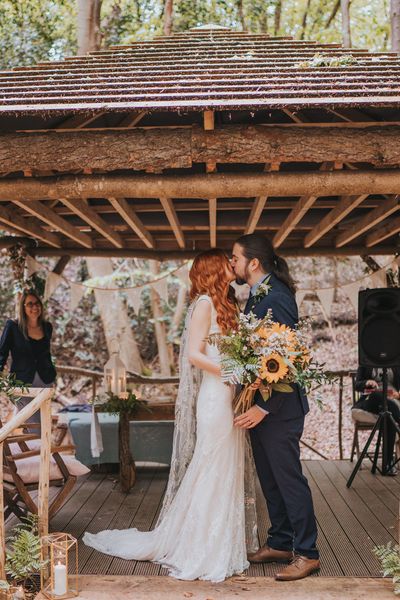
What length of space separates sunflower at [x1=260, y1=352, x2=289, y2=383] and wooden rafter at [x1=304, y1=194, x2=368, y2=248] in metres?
1.66

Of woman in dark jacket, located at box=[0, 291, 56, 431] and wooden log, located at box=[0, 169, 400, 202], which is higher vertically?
wooden log, located at box=[0, 169, 400, 202]

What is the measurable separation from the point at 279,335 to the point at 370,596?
4.74 ft

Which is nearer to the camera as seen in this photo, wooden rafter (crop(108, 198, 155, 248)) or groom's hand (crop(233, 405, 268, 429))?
groom's hand (crop(233, 405, 268, 429))

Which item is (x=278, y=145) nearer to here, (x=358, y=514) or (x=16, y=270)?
(x=358, y=514)

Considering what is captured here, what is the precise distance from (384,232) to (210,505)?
3830mm

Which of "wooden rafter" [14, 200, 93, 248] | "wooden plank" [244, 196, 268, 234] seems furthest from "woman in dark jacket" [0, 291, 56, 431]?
"wooden plank" [244, 196, 268, 234]

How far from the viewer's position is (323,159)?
3.98 meters

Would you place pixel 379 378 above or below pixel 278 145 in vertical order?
below

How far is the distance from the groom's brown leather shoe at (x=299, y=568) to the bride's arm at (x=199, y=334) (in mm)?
1155

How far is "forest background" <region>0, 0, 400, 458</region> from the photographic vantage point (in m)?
12.9

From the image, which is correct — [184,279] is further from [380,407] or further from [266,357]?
[266,357]

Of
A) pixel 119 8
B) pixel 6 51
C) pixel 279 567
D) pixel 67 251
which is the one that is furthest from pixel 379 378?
pixel 119 8

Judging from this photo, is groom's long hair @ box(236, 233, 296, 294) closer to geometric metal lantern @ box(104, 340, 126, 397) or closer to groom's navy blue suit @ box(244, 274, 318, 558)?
groom's navy blue suit @ box(244, 274, 318, 558)

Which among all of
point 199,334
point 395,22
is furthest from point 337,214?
point 395,22
